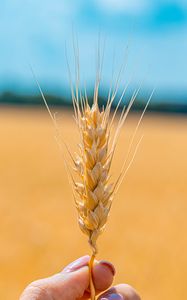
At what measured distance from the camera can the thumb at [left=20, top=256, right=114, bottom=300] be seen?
173 centimetres

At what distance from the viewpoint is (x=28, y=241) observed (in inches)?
335

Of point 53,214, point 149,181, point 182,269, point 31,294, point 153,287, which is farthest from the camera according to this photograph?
point 149,181

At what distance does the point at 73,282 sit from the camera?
1754 millimetres

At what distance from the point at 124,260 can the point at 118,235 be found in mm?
1461

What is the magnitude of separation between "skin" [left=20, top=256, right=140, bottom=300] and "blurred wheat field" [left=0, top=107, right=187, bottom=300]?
0.85 metres

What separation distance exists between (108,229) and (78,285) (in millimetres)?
7693

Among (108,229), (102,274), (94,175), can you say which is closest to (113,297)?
(102,274)

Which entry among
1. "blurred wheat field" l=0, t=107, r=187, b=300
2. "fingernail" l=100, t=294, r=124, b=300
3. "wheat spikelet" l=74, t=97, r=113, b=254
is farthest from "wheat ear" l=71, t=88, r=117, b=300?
"blurred wheat field" l=0, t=107, r=187, b=300

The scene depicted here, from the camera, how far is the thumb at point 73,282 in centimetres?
173

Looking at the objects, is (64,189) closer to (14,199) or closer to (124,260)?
(14,199)

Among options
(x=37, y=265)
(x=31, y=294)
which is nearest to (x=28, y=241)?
(x=37, y=265)

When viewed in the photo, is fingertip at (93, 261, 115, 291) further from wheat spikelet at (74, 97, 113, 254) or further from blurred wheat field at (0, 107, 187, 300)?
blurred wheat field at (0, 107, 187, 300)

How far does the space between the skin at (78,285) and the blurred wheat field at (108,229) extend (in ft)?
2.80

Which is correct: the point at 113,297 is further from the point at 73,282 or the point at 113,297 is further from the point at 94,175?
the point at 94,175
